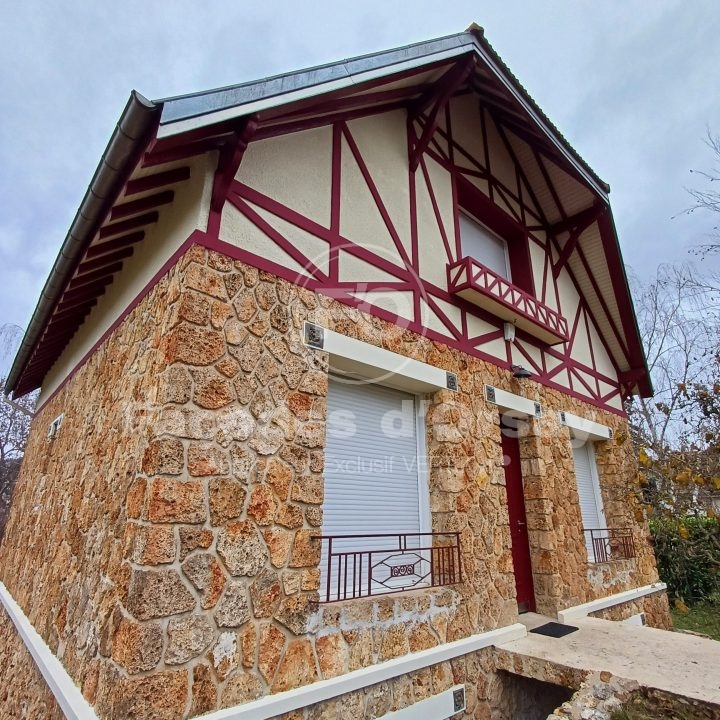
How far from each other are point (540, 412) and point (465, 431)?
77.1 inches

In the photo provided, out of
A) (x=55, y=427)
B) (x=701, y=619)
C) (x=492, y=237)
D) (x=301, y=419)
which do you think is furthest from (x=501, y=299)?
(x=701, y=619)

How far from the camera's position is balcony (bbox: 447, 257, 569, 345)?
5246 millimetres

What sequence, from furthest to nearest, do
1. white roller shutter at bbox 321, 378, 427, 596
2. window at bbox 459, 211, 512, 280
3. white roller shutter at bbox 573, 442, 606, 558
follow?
white roller shutter at bbox 573, 442, 606, 558, window at bbox 459, 211, 512, 280, white roller shutter at bbox 321, 378, 427, 596

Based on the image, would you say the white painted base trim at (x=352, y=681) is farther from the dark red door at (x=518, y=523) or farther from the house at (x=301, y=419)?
the dark red door at (x=518, y=523)

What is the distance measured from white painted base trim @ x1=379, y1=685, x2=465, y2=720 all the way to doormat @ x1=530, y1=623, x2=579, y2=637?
152cm

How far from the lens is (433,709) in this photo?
3.54 m

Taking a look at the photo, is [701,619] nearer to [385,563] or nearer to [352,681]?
[385,563]

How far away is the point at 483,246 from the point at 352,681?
5.80m

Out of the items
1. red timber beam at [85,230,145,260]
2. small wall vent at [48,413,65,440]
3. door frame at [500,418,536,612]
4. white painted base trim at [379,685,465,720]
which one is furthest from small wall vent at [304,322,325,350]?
small wall vent at [48,413,65,440]

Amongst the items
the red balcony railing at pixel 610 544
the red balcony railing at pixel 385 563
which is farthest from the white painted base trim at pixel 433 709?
the red balcony railing at pixel 610 544

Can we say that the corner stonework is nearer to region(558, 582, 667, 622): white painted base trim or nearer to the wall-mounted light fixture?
the wall-mounted light fixture

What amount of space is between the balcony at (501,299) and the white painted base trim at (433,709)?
3890 mm

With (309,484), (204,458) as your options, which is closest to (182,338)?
(204,458)

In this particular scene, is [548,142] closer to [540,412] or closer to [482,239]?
[482,239]
